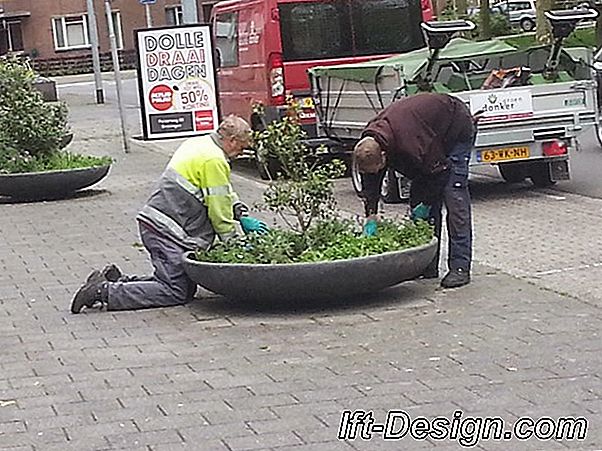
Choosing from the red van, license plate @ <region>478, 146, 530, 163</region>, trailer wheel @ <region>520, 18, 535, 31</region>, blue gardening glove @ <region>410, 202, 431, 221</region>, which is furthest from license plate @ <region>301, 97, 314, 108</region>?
trailer wheel @ <region>520, 18, 535, 31</region>

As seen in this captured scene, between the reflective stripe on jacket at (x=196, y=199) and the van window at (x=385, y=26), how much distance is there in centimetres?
875

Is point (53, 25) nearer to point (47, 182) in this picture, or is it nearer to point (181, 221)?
point (47, 182)

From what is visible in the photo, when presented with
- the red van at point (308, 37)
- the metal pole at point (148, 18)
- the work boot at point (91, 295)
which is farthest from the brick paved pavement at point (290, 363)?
the metal pole at point (148, 18)

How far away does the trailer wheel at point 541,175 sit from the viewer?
15.2 metres

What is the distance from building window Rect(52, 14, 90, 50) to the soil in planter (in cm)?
5916

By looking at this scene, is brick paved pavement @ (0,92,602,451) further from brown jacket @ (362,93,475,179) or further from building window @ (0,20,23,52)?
building window @ (0,20,23,52)

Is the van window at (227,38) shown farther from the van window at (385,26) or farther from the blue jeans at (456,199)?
the blue jeans at (456,199)

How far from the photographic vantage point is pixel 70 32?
67.2 m

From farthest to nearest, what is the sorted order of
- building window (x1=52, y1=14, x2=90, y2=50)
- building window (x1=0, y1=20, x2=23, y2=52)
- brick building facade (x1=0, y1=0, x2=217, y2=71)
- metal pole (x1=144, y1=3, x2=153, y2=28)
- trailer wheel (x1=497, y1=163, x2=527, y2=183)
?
building window (x1=52, y1=14, x2=90, y2=50) < building window (x1=0, y1=20, x2=23, y2=52) < brick building facade (x1=0, y1=0, x2=217, y2=71) < metal pole (x1=144, y1=3, x2=153, y2=28) < trailer wheel (x1=497, y1=163, x2=527, y2=183)

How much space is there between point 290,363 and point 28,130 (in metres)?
9.45

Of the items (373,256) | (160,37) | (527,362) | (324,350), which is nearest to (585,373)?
(527,362)

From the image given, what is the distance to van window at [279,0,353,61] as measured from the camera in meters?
17.6

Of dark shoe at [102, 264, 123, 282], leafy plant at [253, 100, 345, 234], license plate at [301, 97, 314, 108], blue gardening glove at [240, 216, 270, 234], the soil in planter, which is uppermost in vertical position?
leafy plant at [253, 100, 345, 234]

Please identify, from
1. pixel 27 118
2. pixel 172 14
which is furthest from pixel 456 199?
pixel 172 14
